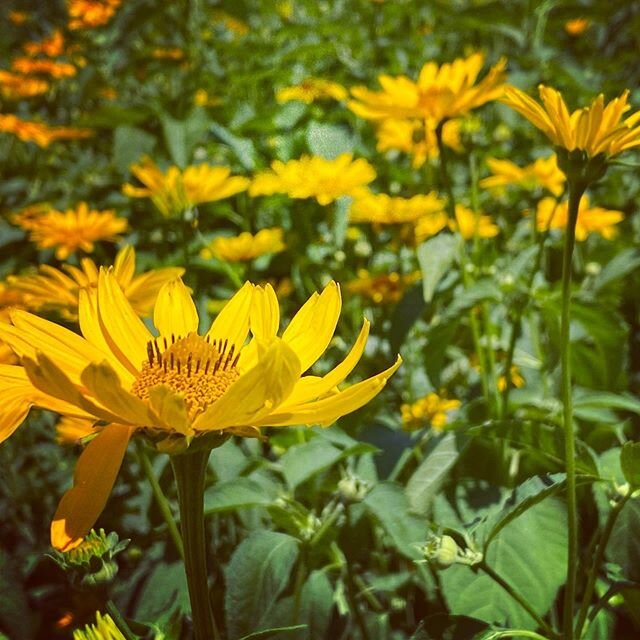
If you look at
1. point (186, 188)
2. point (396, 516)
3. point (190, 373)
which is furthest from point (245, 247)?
point (190, 373)

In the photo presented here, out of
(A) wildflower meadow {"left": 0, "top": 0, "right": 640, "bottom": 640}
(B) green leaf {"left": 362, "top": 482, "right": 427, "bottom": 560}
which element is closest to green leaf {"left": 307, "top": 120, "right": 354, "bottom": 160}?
(A) wildflower meadow {"left": 0, "top": 0, "right": 640, "bottom": 640}

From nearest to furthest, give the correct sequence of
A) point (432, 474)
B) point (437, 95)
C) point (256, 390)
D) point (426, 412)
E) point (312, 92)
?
1. point (256, 390)
2. point (432, 474)
3. point (437, 95)
4. point (426, 412)
5. point (312, 92)

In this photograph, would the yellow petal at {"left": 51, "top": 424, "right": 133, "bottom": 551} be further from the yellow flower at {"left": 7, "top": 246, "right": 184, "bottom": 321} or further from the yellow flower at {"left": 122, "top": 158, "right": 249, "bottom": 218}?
the yellow flower at {"left": 122, "top": 158, "right": 249, "bottom": 218}

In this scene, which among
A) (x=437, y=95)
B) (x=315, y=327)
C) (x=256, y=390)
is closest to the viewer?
(x=256, y=390)

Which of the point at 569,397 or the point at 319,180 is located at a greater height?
the point at 319,180

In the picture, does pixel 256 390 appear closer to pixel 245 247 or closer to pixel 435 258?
pixel 435 258

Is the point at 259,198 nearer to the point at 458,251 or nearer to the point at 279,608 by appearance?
the point at 458,251


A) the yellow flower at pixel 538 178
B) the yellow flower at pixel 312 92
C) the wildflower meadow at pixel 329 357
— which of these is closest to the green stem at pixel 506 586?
the wildflower meadow at pixel 329 357
